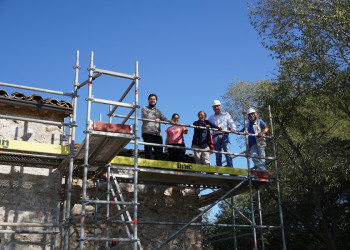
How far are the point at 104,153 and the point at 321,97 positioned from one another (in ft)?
29.3

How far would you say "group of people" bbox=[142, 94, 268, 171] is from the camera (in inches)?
355

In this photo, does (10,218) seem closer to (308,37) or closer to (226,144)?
(226,144)

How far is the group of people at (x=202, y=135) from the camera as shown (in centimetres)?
902

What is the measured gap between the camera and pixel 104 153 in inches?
307

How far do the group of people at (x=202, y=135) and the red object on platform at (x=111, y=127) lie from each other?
1.45m

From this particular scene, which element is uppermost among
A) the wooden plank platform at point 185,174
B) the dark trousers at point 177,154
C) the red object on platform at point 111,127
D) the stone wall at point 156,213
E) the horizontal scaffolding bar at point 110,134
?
the dark trousers at point 177,154

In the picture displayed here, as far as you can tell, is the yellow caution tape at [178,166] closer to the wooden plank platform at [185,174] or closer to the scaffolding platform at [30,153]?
the wooden plank platform at [185,174]

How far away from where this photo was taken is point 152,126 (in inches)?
352

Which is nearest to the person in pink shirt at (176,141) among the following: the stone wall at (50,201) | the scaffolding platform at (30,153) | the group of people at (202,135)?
the group of people at (202,135)

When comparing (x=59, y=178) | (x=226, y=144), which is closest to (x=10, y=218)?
(x=59, y=178)

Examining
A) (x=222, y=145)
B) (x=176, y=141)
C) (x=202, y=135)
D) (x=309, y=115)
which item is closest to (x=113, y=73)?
(x=176, y=141)

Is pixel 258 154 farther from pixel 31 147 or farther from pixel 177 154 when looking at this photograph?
pixel 31 147

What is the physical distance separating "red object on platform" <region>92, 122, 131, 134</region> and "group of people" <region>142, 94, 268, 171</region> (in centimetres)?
145

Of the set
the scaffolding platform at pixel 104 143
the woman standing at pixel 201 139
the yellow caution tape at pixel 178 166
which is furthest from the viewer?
the woman standing at pixel 201 139
